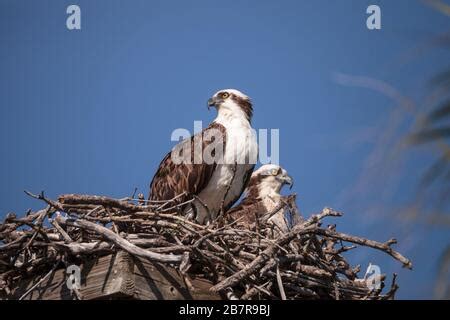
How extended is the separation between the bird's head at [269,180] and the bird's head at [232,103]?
2036mm

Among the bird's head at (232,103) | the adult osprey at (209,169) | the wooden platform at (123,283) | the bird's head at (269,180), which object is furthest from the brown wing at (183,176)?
the wooden platform at (123,283)

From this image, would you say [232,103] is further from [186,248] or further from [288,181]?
[186,248]

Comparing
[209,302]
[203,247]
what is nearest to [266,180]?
[203,247]

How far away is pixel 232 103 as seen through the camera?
9219mm

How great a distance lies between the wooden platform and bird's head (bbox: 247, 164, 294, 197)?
5612 mm

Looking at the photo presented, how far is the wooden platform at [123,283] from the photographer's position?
480 centimetres

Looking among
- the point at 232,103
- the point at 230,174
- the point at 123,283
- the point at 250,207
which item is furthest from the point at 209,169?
the point at 123,283

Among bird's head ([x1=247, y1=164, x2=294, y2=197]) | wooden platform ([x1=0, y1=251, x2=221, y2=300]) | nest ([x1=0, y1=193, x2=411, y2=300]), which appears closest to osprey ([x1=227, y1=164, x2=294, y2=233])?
bird's head ([x1=247, y1=164, x2=294, y2=197])

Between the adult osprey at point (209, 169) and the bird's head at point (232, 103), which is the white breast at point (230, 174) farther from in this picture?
the bird's head at point (232, 103)

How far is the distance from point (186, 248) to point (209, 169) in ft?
9.42

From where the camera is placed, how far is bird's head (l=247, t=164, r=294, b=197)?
10.9 metres

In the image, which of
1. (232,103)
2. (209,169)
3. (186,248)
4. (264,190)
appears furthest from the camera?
(264,190)

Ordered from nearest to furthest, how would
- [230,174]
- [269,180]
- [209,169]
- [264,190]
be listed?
Answer: [209,169], [230,174], [264,190], [269,180]

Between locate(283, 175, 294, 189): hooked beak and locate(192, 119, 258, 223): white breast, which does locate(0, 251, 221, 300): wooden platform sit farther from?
Result: locate(283, 175, 294, 189): hooked beak
